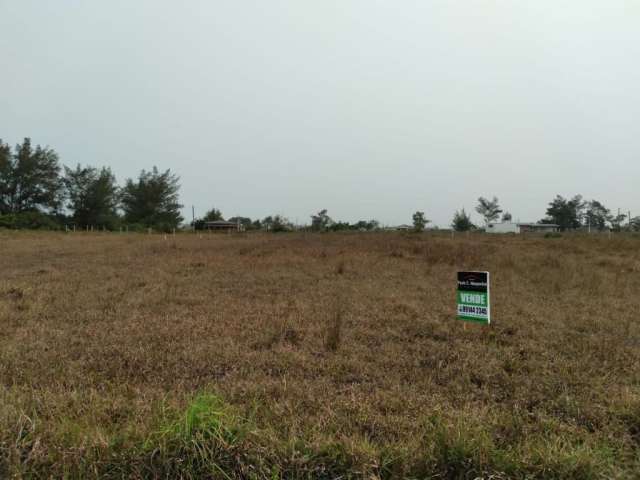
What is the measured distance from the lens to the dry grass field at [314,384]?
180 centimetres

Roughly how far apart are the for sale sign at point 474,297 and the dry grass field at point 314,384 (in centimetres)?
27

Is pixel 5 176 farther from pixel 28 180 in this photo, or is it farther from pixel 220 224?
pixel 220 224

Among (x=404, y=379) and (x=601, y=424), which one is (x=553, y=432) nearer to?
(x=601, y=424)

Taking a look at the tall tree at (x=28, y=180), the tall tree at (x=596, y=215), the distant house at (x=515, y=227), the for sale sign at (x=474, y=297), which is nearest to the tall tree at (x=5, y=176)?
the tall tree at (x=28, y=180)

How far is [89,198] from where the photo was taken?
152 feet

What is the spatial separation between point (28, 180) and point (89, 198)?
20.9 ft

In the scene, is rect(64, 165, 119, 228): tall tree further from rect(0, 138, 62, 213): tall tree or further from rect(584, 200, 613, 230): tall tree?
rect(584, 200, 613, 230): tall tree

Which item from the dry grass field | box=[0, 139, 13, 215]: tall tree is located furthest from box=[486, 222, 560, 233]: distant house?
box=[0, 139, 13, 215]: tall tree

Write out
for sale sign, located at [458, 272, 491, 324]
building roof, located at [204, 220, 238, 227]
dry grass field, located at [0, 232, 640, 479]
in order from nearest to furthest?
dry grass field, located at [0, 232, 640, 479] → for sale sign, located at [458, 272, 491, 324] → building roof, located at [204, 220, 238, 227]

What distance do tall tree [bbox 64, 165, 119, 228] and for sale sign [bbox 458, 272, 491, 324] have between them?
50589 millimetres

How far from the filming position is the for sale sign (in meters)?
3.81

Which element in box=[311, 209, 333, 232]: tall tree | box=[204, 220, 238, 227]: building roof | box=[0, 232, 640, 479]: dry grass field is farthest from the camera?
box=[204, 220, 238, 227]: building roof

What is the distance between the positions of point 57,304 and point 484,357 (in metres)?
5.80


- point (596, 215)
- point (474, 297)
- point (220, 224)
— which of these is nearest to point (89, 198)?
point (220, 224)
